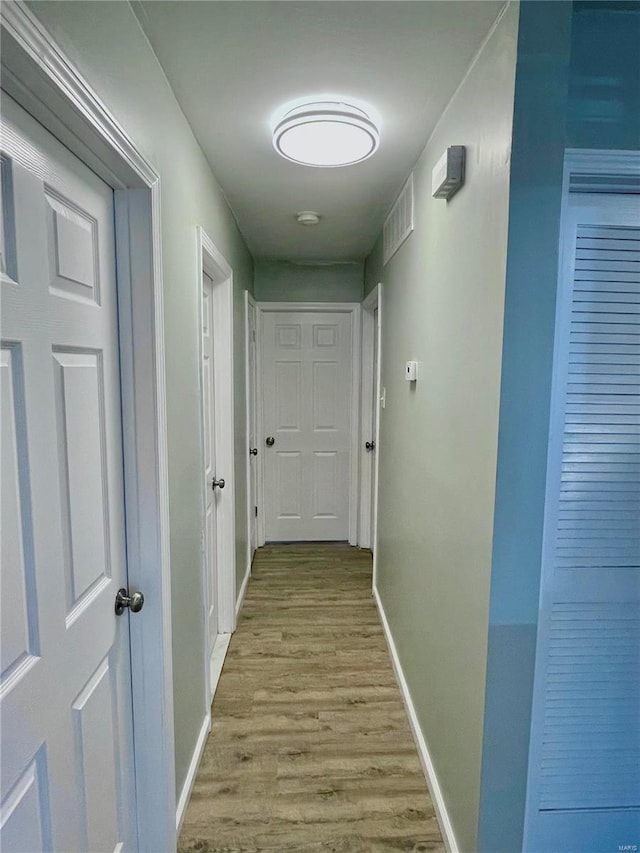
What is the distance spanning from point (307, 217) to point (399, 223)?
0.59 metres

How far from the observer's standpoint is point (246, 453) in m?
3.15

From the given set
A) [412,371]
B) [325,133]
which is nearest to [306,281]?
[412,371]

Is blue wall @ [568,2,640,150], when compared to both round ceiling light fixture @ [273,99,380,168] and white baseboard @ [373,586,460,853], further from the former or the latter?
white baseboard @ [373,586,460,853]

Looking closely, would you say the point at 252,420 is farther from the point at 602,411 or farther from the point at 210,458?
the point at 602,411

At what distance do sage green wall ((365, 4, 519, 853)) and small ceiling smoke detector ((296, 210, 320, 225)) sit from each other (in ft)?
2.18

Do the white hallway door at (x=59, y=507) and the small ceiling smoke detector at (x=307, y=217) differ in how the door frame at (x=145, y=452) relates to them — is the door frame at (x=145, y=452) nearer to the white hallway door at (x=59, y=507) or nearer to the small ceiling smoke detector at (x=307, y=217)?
the white hallway door at (x=59, y=507)

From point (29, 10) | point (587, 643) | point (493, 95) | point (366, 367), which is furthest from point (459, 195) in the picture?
point (366, 367)

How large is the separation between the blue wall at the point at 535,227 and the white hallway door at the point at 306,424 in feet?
9.10

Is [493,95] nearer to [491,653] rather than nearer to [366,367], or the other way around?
[491,653]

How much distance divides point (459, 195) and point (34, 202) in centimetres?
112

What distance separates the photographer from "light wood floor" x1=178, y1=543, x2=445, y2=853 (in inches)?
59.2

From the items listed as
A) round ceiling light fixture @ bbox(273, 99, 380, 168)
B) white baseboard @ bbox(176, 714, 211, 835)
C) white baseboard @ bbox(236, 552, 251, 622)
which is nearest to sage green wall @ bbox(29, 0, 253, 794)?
white baseboard @ bbox(176, 714, 211, 835)

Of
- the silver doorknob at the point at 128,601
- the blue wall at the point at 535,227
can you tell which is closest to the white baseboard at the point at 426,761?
the blue wall at the point at 535,227

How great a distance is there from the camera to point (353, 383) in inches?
151
